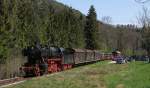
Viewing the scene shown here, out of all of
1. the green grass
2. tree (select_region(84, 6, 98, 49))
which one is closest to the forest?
the green grass

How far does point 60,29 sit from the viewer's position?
60.7 meters

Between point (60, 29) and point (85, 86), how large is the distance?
38.8m

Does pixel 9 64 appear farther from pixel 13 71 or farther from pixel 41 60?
pixel 41 60

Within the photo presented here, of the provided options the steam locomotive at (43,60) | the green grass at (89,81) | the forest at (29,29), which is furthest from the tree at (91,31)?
the green grass at (89,81)

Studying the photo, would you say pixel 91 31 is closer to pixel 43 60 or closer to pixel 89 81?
pixel 43 60

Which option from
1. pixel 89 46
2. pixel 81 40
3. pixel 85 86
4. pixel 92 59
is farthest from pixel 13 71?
pixel 89 46

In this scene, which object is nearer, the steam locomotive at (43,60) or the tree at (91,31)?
the steam locomotive at (43,60)

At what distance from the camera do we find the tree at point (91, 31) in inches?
4011

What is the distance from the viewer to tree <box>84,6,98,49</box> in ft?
334

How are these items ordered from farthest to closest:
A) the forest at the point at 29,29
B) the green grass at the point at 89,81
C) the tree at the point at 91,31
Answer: the tree at the point at 91,31 < the forest at the point at 29,29 < the green grass at the point at 89,81

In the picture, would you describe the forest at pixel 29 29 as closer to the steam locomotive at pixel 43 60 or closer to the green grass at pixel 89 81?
the steam locomotive at pixel 43 60

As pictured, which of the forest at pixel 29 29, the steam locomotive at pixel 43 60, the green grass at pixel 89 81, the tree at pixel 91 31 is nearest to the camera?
the green grass at pixel 89 81

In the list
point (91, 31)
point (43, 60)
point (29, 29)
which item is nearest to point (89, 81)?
point (43, 60)

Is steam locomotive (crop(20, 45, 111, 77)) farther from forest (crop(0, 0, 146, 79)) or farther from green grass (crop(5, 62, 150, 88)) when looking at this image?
green grass (crop(5, 62, 150, 88))
